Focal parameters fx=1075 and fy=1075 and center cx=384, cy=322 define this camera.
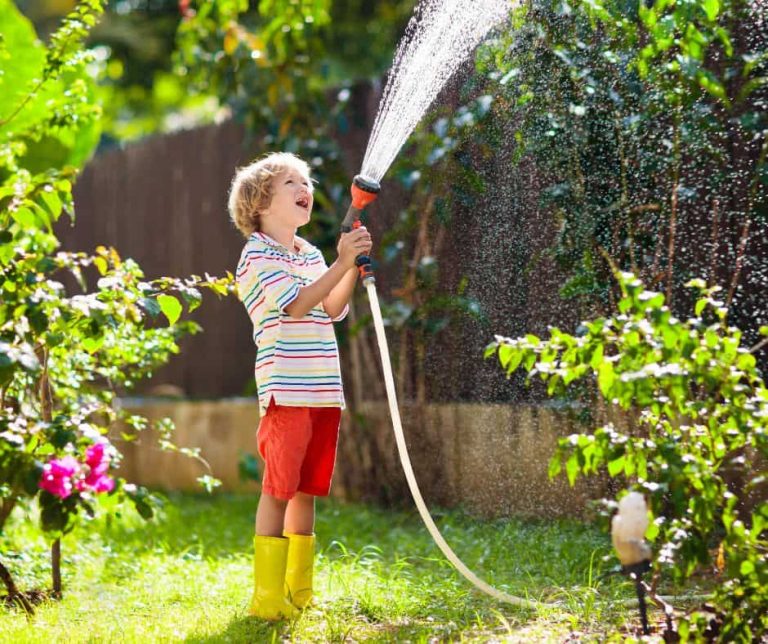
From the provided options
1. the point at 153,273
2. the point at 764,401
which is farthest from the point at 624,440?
the point at 153,273

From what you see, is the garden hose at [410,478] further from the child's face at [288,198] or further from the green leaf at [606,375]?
the green leaf at [606,375]

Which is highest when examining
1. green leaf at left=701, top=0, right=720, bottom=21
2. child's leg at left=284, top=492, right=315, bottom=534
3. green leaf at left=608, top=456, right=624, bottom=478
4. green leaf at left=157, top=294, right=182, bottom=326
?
green leaf at left=701, top=0, right=720, bottom=21

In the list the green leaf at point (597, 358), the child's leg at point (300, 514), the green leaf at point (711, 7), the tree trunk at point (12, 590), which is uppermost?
the green leaf at point (711, 7)

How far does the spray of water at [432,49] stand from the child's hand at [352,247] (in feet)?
1.44

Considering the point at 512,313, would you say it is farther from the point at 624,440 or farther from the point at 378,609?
the point at 624,440

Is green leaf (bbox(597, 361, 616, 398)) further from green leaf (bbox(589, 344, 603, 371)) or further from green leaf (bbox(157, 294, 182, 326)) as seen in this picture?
green leaf (bbox(157, 294, 182, 326))

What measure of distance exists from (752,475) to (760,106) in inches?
39.6

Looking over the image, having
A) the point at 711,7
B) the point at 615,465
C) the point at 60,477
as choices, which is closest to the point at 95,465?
the point at 60,477

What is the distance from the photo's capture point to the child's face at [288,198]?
2.64 metres

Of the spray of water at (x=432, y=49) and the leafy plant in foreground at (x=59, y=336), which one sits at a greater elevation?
the spray of water at (x=432, y=49)

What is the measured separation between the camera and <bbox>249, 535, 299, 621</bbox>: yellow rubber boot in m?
2.48

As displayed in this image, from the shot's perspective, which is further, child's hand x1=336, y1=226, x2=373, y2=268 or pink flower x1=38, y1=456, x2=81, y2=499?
child's hand x1=336, y1=226, x2=373, y2=268

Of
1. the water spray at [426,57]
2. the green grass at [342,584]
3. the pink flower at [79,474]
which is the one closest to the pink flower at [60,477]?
the pink flower at [79,474]

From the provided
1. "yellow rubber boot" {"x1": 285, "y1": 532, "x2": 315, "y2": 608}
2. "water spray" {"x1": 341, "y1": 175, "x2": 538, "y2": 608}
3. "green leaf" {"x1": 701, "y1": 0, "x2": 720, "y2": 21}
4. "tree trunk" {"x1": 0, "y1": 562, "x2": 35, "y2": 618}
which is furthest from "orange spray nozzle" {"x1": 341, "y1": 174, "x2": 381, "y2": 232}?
"tree trunk" {"x1": 0, "y1": 562, "x2": 35, "y2": 618}
